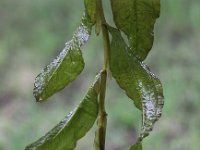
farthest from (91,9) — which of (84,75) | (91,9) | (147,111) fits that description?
(84,75)

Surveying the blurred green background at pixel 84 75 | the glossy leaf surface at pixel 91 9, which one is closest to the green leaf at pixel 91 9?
the glossy leaf surface at pixel 91 9

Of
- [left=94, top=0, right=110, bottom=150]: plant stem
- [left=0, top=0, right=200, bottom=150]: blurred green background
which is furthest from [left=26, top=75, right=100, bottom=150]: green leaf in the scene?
[left=0, top=0, right=200, bottom=150]: blurred green background

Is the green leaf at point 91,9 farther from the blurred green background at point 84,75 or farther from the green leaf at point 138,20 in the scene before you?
the blurred green background at point 84,75

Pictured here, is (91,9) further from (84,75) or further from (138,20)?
(84,75)

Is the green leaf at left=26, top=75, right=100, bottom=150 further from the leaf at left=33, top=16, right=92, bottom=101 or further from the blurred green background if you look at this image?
the blurred green background

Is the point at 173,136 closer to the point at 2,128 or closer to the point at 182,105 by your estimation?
the point at 182,105

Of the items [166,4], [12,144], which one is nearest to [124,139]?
[12,144]
